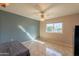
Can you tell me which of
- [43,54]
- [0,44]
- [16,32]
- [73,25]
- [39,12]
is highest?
[39,12]

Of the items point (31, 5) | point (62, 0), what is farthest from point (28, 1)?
point (62, 0)

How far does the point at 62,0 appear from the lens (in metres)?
1.17

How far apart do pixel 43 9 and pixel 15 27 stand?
0.49m

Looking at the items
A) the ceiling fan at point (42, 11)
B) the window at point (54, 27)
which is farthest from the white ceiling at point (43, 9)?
the window at point (54, 27)

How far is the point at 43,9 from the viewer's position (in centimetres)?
129

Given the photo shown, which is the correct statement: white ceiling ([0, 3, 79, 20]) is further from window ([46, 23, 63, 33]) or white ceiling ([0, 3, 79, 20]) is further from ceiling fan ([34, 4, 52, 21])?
window ([46, 23, 63, 33])

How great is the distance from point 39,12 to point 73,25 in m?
0.53

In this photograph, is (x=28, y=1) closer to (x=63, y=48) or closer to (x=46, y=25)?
(x=46, y=25)

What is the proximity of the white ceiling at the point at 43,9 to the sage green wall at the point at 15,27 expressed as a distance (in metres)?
0.08

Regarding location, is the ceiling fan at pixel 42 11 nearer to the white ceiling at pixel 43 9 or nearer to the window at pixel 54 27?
the white ceiling at pixel 43 9

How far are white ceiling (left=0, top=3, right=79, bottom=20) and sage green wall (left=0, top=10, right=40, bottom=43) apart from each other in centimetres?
8

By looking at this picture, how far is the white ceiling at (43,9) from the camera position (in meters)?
1.23

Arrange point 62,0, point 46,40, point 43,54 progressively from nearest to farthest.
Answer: point 62,0 → point 43,54 → point 46,40

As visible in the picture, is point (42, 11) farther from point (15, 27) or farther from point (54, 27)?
point (15, 27)
